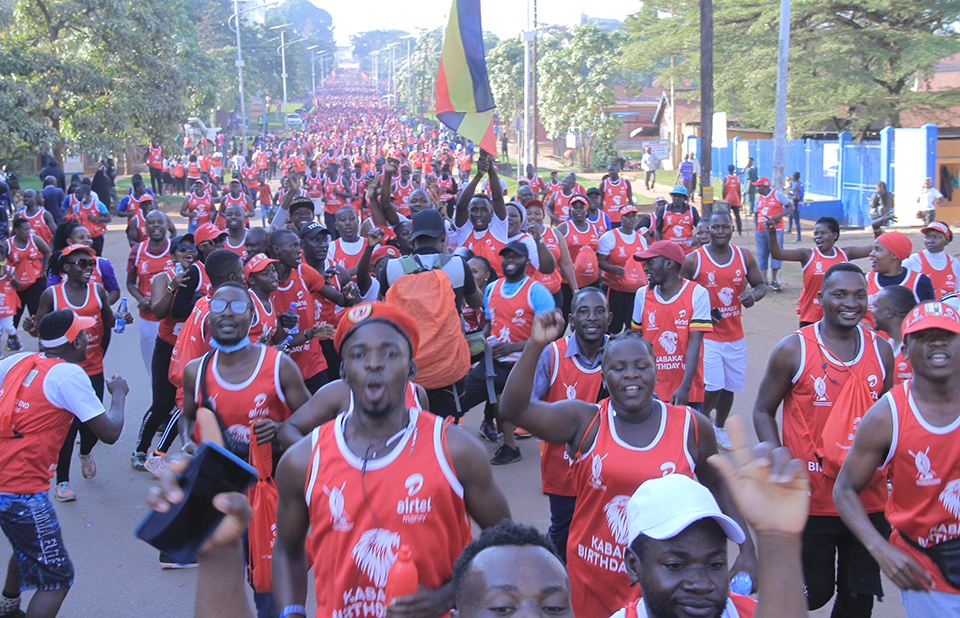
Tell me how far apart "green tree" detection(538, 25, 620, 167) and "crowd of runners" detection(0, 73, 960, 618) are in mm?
36799

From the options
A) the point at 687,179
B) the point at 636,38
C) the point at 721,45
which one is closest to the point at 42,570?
the point at 687,179

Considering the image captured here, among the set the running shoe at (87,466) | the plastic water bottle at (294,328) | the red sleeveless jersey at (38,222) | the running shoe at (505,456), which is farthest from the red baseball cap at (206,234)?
the red sleeveless jersey at (38,222)

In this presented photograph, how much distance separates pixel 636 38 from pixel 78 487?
34256 mm

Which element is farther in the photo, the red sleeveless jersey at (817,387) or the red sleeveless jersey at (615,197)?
the red sleeveless jersey at (615,197)

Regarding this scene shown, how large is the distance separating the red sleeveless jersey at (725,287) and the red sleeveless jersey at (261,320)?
3628mm

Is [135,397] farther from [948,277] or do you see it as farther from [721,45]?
[721,45]

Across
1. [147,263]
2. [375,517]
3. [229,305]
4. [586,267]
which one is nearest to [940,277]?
[586,267]

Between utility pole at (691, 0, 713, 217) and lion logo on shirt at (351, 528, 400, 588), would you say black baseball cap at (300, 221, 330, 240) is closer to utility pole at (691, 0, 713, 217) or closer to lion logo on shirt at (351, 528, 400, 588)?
lion logo on shirt at (351, 528, 400, 588)

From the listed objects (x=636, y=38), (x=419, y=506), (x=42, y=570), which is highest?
(x=636, y=38)

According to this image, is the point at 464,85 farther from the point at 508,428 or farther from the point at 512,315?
the point at 508,428

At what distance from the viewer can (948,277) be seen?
7.44 metres

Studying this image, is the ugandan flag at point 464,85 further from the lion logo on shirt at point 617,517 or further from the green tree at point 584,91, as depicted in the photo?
the green tree at point 584,91

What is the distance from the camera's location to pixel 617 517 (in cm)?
334

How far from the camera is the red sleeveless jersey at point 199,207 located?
15047 mm
